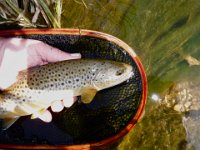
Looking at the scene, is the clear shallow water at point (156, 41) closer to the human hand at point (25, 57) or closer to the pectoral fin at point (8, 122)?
the human hand at point (25, 57)

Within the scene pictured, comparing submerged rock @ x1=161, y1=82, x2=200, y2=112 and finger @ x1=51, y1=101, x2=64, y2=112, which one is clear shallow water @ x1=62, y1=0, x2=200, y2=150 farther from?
finger @ x1=51, y1=101, x2=64, y2=112

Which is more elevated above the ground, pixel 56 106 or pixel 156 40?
pixel 156 40

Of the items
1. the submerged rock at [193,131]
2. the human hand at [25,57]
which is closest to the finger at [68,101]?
the human hand at [25,57]

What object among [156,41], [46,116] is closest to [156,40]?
[156,41]

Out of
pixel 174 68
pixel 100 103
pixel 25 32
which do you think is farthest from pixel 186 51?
pixel 25 32

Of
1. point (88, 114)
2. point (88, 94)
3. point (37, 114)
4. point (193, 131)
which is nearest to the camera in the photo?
point (88, 94)

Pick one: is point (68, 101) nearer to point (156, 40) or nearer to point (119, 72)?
point (119, 72)
